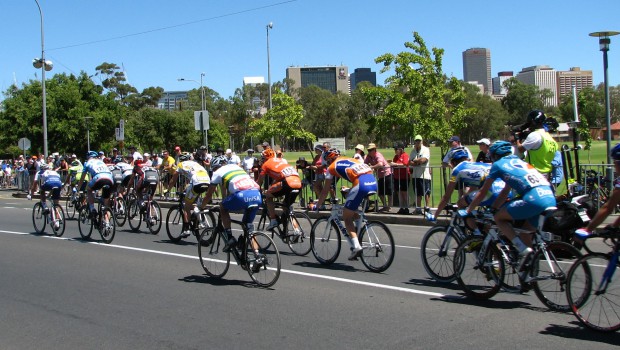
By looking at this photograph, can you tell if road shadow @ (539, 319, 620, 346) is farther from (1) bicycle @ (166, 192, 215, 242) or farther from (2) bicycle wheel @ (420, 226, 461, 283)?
(1) bicycle @ (166, 192, 215, 242)

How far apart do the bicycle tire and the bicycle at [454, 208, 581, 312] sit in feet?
25.2

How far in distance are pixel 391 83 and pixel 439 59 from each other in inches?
98.5

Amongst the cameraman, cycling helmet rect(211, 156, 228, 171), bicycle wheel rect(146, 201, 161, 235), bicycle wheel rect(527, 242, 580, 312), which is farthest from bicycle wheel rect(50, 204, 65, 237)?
bicycle wheel rect(527, 242, 580, 312)

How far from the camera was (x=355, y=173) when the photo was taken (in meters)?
8.88

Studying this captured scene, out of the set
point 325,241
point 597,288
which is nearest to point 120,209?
point 325,241

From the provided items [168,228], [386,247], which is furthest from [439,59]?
[386,247]

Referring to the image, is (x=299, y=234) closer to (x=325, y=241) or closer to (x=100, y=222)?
(x=325, y=241)

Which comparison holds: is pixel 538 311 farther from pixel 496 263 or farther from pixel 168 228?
pixel 168 228

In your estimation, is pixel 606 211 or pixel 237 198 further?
pixel 237 198

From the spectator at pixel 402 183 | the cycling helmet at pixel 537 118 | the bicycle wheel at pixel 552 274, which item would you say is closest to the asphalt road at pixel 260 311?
the bicycle wheel at pixel 552 274

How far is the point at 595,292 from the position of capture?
5.79 m

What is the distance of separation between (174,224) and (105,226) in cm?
145

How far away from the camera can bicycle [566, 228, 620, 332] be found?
5633mm

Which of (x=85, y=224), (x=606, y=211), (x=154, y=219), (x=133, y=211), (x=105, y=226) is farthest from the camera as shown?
(x=133, y=211)
